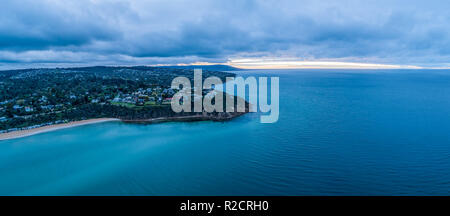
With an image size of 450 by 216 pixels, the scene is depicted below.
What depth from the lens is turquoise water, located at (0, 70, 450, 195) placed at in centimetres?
1325

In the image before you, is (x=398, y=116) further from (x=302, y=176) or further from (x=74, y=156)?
(x=74, y=156)

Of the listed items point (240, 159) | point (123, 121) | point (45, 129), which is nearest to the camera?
point (240, 159)

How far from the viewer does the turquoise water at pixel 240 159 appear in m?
13.2

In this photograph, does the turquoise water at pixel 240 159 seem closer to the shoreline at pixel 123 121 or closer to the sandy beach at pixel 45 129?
the sandy beach at pixel 45 129

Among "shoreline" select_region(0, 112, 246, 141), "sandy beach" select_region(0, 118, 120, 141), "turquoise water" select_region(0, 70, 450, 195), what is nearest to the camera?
"turquoise water" select_region(0, 70, 450, 195)

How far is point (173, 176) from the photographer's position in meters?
14.7

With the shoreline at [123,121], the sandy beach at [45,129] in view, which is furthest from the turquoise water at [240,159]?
the shoreline at [123,121]

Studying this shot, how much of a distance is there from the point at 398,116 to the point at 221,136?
25.9 metres

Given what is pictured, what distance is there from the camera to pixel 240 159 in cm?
1703

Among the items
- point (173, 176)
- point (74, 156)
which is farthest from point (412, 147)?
point (74, 156)

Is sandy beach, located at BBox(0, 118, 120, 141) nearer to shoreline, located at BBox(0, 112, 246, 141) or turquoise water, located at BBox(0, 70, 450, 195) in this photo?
shoreline, located at BBox(0, 112, 246, 141)

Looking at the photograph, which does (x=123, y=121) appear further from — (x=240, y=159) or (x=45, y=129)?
(x=240, y=159)

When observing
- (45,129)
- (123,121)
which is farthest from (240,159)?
(45,129)

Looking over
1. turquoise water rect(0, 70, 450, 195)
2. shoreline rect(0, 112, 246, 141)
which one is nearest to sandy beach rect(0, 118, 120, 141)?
shoreline rect(0, 112, 246, 141)
